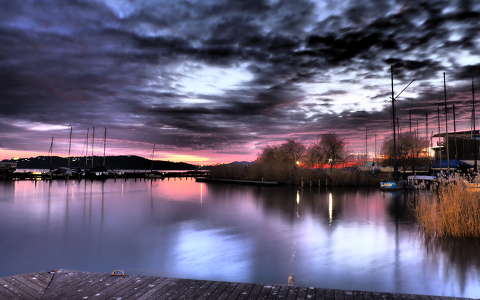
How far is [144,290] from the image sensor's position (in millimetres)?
5438

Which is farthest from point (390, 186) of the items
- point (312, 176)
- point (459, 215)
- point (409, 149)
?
point (409, 149)

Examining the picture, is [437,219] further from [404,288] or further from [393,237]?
[404,288]

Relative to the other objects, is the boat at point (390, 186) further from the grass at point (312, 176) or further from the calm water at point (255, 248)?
the calm water at point (255, 248)

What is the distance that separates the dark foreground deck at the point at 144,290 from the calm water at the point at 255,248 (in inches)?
94.0

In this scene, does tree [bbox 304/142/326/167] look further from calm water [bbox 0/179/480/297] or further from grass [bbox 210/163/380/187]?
calm water [bbox 0/179/480/297]

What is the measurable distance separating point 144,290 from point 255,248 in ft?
20.4

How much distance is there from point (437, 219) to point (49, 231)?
15.3 metres

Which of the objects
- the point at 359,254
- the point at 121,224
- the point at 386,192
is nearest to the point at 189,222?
the point at 121,224

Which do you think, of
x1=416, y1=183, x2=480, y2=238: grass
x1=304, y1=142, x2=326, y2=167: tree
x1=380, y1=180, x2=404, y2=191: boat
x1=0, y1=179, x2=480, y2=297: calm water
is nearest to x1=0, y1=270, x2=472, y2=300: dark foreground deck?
x1=0, y1=179, x2=480, y2=297: calm water

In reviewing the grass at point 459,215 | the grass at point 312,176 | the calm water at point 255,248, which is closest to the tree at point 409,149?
the grass at point 312,176

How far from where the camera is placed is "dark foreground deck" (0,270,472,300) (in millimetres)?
5199

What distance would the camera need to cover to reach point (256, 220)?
17.3 meters

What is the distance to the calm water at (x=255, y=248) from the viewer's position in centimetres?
821

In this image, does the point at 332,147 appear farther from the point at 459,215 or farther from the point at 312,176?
the point at 459,215
